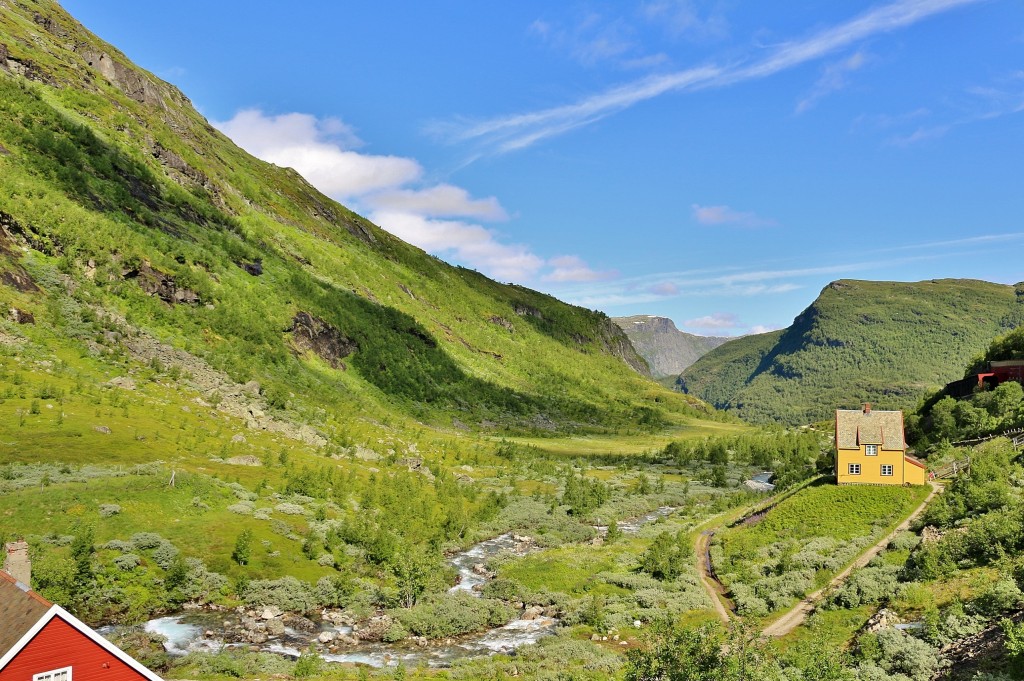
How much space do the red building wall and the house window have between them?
94 millimetres

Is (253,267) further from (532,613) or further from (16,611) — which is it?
(16,611)

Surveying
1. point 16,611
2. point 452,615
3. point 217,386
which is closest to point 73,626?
point 16,611

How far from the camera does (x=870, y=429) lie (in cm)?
5334

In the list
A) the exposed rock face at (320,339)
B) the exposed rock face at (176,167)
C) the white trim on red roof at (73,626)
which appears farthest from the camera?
the exposed rock face at (176,167)

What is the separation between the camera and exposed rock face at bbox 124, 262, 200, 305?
89.3 meters

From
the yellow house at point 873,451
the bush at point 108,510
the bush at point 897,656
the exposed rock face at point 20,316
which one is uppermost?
the exposed rock face at point 20,316

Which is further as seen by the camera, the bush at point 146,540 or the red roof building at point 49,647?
the bush at point 146,540

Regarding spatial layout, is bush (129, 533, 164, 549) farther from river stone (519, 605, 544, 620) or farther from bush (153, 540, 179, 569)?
river stone (519, 605, 544, 620)

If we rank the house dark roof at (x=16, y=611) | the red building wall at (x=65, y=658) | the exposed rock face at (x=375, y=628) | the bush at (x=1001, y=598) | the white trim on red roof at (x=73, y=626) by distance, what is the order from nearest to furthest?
the white trim on red roof at (x=73, y=626), the red building wall at (x=65, y=658), the house dark roof at (x=16, y=611), the bush at (x=1001, y=598), the exposed rock face at (x=375, y=628)

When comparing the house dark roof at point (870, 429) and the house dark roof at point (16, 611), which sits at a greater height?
the house dark roof at point (870, 429)

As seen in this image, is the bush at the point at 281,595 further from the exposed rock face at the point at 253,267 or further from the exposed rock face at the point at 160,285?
the exposed rock face at the point at 253,267

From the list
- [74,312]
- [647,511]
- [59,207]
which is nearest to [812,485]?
[647,511]

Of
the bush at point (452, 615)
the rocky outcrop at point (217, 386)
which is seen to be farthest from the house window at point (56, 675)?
the rocky outcrop at point (217, 386)

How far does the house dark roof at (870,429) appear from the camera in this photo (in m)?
52.3
